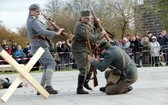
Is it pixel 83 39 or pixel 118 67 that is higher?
pixel 83 39

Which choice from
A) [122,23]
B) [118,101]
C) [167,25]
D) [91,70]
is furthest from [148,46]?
[122,23]

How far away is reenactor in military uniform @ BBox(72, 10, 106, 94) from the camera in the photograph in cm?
1025

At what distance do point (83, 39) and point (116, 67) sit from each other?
928mm

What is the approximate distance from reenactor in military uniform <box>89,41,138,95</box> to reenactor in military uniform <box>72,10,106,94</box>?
243mm

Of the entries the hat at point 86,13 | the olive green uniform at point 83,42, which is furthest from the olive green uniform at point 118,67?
the hat at point 86,13

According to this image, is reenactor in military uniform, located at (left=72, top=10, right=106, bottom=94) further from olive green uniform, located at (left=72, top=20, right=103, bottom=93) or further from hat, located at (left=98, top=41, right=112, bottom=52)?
hat, located at (left=98, top=41, right=112, bottom=52)

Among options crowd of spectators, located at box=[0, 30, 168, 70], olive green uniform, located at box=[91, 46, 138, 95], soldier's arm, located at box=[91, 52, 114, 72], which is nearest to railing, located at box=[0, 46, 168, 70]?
Answer: crowd of spectators, located at box=[0, 30, 168, 70]

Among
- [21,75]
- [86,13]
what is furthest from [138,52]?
[21,75]

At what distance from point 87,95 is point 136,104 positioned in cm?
188

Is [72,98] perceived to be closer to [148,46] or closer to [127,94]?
[127,94]

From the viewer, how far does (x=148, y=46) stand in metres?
23.4

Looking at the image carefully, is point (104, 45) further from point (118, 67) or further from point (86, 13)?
point (86, 13)

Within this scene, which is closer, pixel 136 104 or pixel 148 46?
pixel 136 104

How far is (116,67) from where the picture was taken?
399 inches
